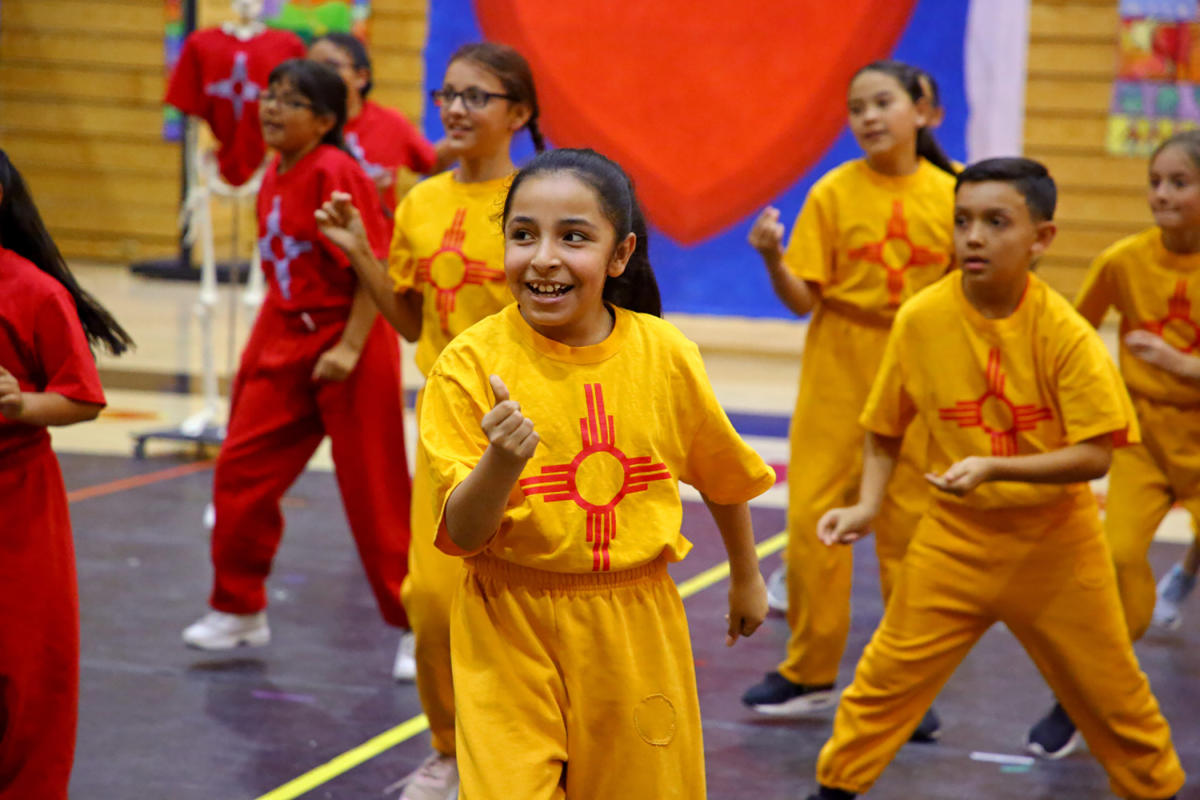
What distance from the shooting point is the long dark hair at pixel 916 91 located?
4582 mm

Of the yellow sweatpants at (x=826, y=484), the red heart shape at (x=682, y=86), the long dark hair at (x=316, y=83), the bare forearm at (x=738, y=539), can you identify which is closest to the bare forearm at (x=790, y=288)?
A: the yellow sweatpants at (x=826, y=484)

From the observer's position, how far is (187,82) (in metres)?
7.23

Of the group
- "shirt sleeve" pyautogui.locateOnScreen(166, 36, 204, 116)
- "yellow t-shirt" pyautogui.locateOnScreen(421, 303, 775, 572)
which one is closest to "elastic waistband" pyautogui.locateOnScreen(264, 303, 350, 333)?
"yellow t-shirt" pyautogui.locateOnScreen(421, 303, 775, 572)

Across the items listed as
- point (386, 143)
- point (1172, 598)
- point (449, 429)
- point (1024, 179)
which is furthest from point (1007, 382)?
point (386, 143)

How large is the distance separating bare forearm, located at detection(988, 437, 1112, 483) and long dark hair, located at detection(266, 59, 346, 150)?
2.42 m

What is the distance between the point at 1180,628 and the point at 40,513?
4070 millimetres

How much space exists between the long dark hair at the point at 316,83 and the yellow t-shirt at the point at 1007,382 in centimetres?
203

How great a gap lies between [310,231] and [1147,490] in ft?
8.30

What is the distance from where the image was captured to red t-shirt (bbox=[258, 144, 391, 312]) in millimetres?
4668

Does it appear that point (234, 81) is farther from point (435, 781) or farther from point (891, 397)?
point (891, 397)

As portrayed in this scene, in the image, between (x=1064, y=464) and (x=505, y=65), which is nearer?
(x=1064, y=464)

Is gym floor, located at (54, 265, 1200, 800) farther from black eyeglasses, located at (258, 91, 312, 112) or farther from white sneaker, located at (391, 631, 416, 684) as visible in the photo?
black eyeglasses, located at (258, 91, 312, 112)

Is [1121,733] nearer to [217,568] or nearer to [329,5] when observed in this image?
[217,568]

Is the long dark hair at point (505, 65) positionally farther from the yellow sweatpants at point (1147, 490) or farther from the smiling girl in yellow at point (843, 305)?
the yellow sweatpants at point (1147, 490)
